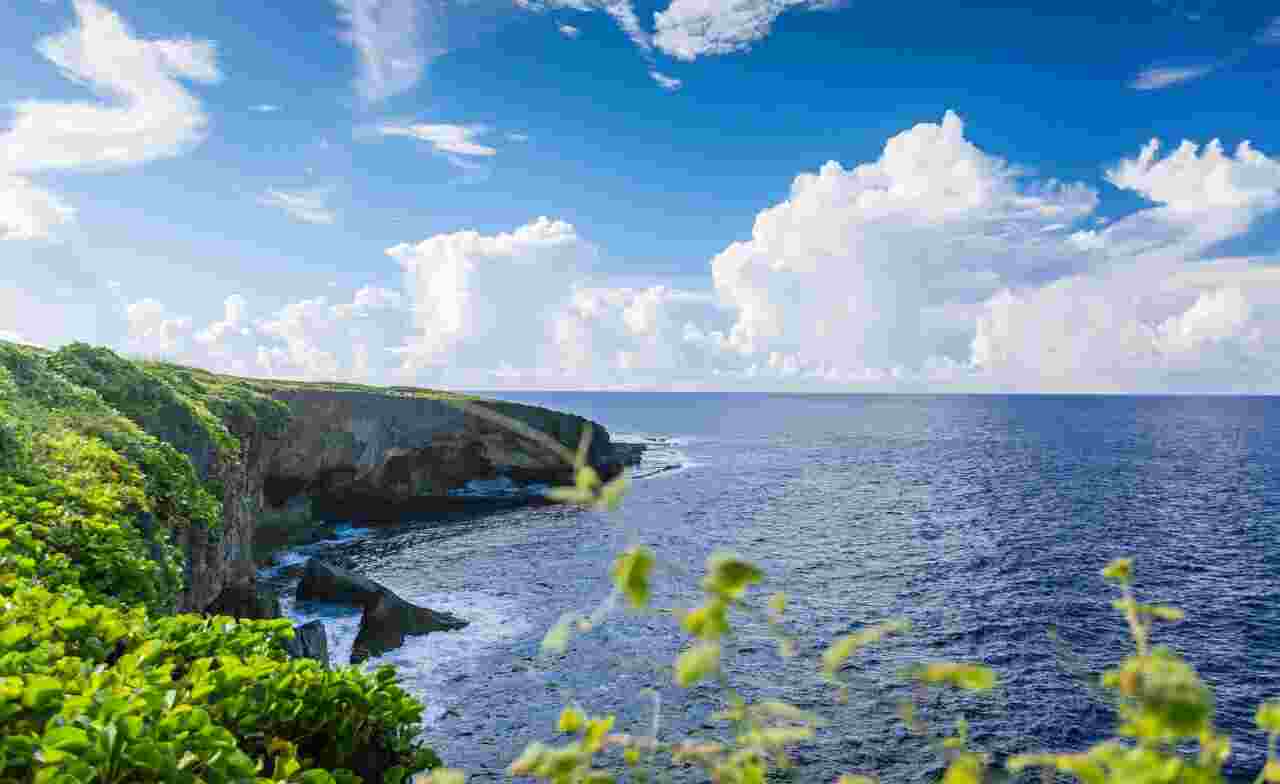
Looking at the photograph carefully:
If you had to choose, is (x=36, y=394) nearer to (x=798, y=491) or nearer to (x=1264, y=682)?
(x=1264, y=682)

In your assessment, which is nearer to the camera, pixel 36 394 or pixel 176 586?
pixel 176 586

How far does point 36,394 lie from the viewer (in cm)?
1641

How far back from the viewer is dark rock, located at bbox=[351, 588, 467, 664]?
1176 inches

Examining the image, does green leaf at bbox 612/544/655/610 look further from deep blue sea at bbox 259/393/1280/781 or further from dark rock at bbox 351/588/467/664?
dark rock at bbox 351/588/467/664

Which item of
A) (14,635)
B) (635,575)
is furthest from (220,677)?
(635,575)

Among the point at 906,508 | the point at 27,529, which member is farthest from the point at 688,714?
the point at 906,508

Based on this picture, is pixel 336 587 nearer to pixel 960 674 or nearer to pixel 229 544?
pixel 229 544

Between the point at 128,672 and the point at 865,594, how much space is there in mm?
36263

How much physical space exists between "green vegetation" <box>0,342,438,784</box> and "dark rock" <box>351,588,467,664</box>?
17838 mm

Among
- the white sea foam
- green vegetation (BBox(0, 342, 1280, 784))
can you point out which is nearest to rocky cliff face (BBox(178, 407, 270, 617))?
green vegetation (BBox(0, 342, 1280, 784))

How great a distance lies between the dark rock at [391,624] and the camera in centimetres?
2988

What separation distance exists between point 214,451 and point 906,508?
54.7m

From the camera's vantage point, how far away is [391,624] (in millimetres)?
31359

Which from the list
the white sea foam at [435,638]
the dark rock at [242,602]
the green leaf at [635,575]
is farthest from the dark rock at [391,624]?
the green leaf at [635,575]
